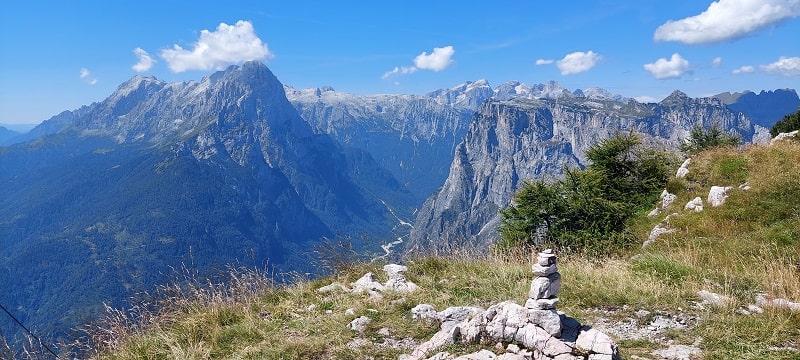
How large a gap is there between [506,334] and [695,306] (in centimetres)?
436

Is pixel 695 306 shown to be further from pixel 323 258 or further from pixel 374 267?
pixel 323 258

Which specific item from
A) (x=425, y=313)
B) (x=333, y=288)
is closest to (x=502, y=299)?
(x=425, y=313)

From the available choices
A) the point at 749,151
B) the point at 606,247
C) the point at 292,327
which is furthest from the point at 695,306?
the point at 749,151

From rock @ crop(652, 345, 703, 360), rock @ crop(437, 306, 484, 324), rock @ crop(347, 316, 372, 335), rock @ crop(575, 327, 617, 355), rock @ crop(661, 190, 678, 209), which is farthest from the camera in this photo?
rock @ crop(661, 190, 678, 209)

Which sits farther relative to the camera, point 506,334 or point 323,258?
point 323,258

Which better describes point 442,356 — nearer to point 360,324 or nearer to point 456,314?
point 456,314

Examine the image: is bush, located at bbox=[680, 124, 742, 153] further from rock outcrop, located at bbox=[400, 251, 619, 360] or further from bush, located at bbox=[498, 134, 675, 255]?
rock outcrop, located at bbox=[400, 251, 619, 360]

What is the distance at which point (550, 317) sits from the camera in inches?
277

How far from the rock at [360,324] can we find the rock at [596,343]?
4386mm

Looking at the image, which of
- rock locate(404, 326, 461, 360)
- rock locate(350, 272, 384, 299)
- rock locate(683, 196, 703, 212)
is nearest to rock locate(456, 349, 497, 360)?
rock locate(404, 326, 461, 360)

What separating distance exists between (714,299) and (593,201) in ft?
44.9

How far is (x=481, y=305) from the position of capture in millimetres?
10375

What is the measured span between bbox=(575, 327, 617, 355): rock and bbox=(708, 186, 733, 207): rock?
15.5 metres

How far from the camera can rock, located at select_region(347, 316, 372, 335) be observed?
9.26 meters
